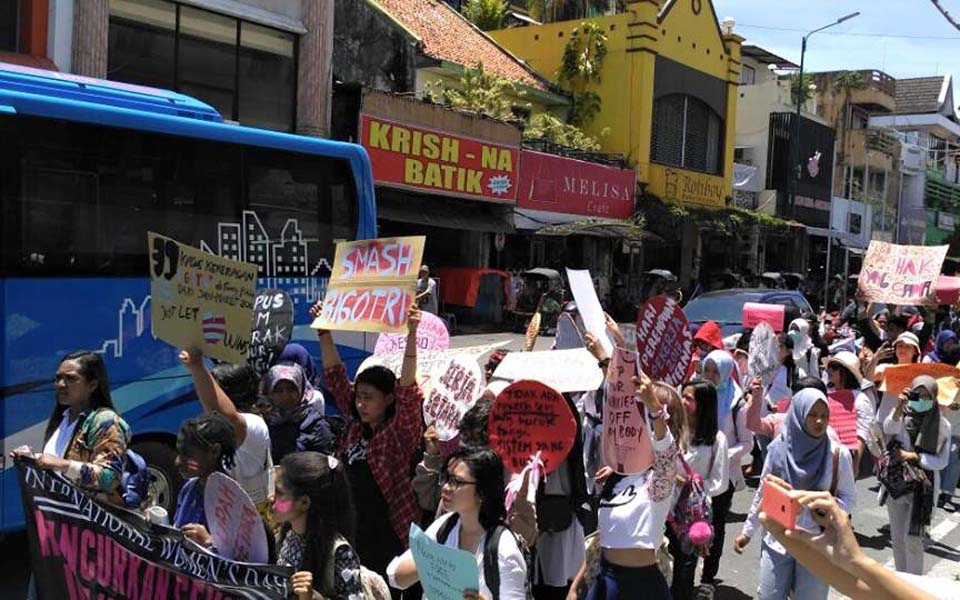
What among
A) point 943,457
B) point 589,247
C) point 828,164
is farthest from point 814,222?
point 943,457

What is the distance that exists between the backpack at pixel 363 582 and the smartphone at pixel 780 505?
1487mm

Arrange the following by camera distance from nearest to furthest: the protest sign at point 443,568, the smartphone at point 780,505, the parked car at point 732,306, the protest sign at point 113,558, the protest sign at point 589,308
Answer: the smartphone at point 780,505 → the protest sign at point 443,568 → the protest sign at point 113,558 → the protest sign at point 589,308 → the parked car at point 732,306

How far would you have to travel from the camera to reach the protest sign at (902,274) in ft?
35.7

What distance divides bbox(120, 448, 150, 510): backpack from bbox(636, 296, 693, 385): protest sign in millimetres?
2862

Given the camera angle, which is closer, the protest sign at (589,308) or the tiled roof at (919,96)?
the protest sign at (589,308)

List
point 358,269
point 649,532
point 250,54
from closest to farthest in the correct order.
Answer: point 649,532 → point 358,269 → point 250,54

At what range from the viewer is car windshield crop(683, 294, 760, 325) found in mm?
12711

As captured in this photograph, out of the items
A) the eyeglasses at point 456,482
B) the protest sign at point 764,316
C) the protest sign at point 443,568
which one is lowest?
the protest sign at point 443,568

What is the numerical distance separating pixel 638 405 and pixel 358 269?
6.26 ft

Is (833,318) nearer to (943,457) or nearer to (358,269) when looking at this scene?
(943,457)

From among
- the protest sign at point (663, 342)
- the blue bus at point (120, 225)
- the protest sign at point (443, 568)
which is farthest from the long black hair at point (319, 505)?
Result: the blue bus at point (120, 225)

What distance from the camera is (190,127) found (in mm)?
6914

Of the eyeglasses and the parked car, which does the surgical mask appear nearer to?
the eyeglasses

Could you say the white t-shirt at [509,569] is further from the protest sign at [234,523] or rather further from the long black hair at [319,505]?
the protest sign at [234,523]
